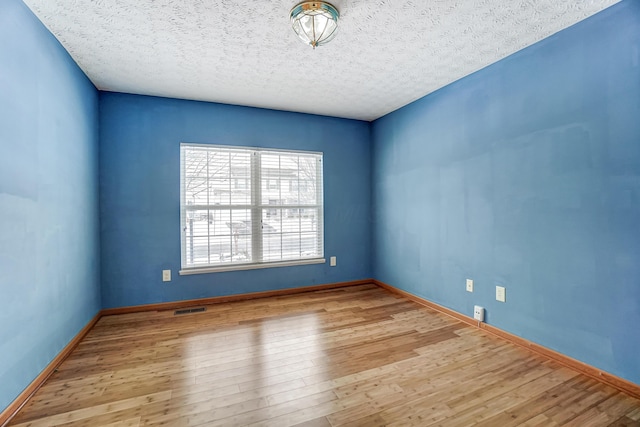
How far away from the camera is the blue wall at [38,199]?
1.61 m

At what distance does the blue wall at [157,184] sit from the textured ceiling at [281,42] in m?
0.27

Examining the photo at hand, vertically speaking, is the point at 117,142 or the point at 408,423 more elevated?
the point at 117,142

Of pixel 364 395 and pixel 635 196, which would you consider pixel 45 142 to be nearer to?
pixel 364 395

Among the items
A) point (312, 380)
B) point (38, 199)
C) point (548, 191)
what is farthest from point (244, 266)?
point (548, 191)

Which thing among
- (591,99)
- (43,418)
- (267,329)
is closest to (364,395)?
(267,329)

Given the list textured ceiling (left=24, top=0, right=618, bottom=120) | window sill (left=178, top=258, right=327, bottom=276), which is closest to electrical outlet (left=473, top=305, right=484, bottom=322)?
window sill (left=178, top=258, right=327, bottom=276)

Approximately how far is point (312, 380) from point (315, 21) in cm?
234

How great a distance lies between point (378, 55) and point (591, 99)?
60.5 inches

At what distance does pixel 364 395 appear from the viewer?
177 cm

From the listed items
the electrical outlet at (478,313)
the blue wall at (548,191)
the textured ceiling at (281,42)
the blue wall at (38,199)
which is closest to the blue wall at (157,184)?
the textured ceiling at (281,42)

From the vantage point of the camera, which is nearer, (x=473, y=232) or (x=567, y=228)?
(x=567, y=228)

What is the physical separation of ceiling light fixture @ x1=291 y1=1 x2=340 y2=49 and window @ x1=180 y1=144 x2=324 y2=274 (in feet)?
6.22

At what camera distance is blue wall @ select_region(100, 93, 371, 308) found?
3.11 meters

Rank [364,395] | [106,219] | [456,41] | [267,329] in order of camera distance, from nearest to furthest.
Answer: [364,395], [456,41], [267,329], [106,219]
